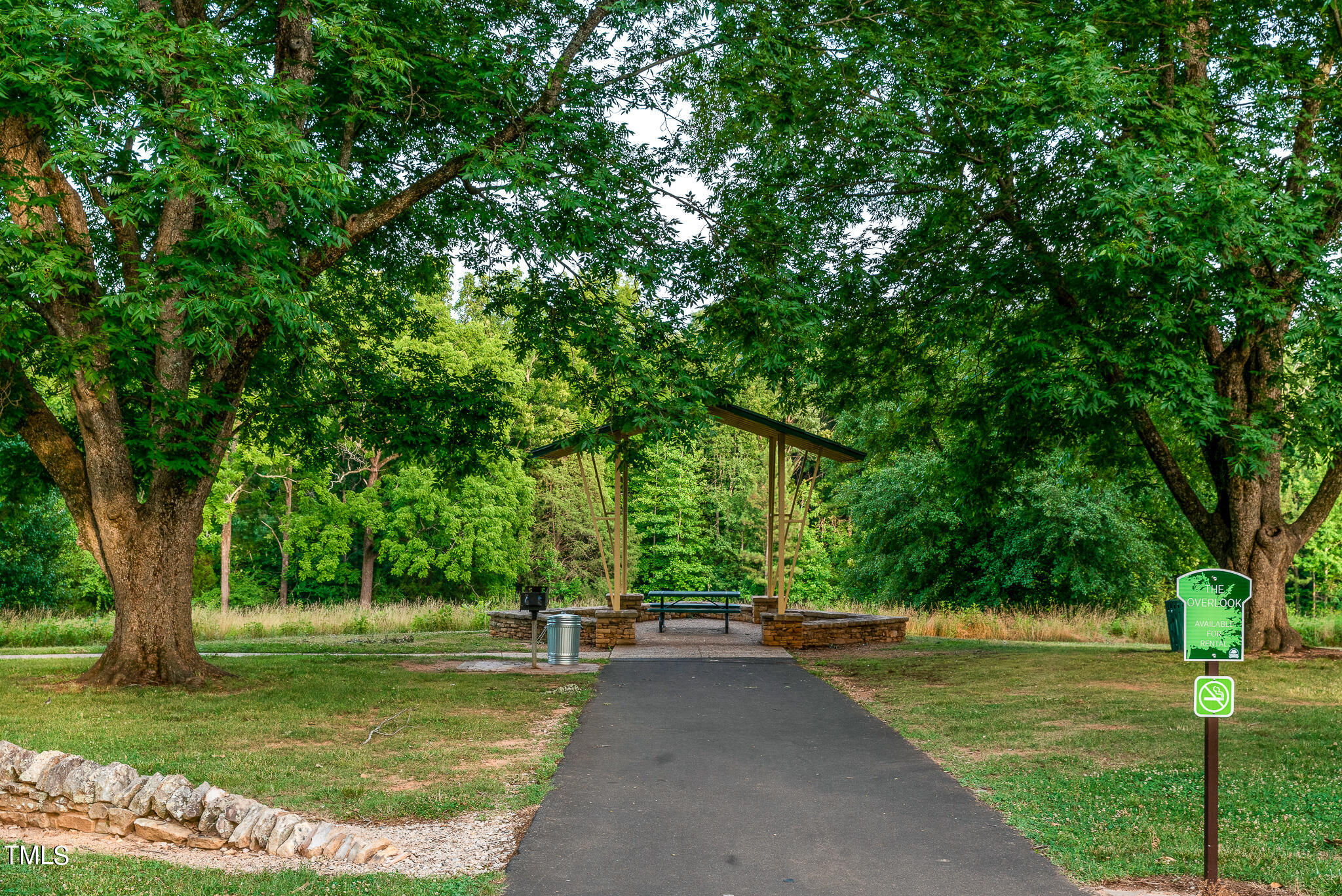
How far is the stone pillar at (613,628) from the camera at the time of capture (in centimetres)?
1551

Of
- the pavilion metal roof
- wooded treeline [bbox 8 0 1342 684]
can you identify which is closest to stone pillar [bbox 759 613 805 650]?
the pavilion metal roof

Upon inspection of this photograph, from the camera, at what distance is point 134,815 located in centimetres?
507

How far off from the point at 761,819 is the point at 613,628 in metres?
10.3

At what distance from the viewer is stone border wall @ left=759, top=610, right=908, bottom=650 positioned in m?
15.7

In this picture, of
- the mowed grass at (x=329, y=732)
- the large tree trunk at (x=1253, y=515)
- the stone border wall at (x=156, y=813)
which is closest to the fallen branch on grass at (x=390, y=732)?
the mowed grass at (x=329, y=732)

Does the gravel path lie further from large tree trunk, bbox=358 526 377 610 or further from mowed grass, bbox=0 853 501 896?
large tree trunk, bbox=358 526 377 610

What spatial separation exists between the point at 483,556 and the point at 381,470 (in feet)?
19.2

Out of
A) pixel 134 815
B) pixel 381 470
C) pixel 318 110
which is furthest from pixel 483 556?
pixel 134 815

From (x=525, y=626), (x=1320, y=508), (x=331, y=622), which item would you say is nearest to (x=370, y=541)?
(x=331, y=622)

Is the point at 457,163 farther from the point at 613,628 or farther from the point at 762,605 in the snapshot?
the point at 762,605

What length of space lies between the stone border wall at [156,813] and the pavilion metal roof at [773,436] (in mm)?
9565

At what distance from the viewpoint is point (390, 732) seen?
809 centimetres

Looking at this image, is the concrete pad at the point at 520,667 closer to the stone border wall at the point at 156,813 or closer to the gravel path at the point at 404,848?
the gravel path at the point at 404,848

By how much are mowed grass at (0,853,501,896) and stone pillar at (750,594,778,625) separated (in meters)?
14.6
